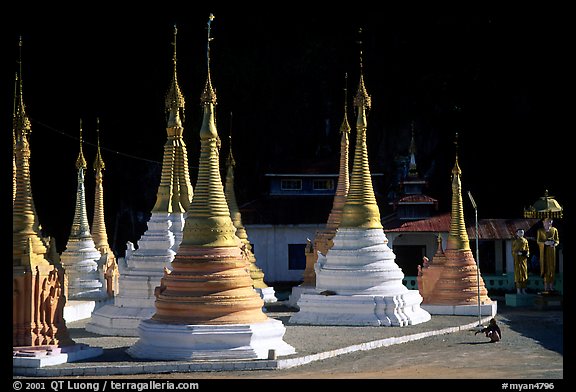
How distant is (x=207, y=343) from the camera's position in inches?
792

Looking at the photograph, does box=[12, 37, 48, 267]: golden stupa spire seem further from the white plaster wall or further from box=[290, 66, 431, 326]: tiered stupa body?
the white plaster wall

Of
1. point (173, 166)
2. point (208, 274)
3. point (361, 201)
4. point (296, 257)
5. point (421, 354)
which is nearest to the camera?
point (208, 274)

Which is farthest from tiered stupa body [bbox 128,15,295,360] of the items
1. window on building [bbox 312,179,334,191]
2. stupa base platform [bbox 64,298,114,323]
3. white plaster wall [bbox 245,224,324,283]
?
window on building [bbox 312,179,334,191]

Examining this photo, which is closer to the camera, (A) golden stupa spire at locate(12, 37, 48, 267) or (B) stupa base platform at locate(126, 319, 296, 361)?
(B) stupa base platform at locate(126, 319, 296, 361)

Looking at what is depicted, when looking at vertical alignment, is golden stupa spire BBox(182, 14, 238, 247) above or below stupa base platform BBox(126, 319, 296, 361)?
above

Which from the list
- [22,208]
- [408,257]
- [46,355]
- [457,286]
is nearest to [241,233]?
[457,286]

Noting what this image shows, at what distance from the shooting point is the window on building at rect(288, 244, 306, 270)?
46.6 m

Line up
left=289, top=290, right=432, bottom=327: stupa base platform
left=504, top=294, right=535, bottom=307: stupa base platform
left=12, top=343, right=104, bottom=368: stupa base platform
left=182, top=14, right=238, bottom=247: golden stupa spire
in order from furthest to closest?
left=504, top=294, right=535, bottom=307: stupa base platform, left=289, top=290, right=432, bottom=327: stupa base platform, left=182, top=14, right=238, bottom=247: golden stupa spire, left=12, top=343, right=104, bottom=368: stupa base platform

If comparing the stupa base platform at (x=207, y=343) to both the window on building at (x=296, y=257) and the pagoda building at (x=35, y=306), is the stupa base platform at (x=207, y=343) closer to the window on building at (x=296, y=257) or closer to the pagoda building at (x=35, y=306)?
the pagoda building at (x=35, y=306)

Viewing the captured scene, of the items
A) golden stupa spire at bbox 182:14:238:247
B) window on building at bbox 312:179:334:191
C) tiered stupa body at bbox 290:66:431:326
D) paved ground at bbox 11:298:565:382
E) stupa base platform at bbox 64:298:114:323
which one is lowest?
paved ground at bbox 11:298:565:382

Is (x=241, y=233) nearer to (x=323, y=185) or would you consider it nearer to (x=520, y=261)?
(x=520, y=261)

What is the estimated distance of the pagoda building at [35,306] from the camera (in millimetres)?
19547

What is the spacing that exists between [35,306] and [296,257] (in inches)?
1079

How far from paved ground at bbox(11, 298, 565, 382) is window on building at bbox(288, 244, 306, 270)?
17003 mm
